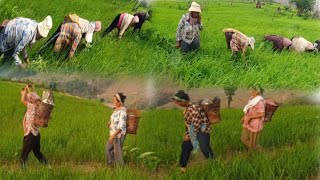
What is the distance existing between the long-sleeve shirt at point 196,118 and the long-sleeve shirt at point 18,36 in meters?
1.87

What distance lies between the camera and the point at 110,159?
7016mm

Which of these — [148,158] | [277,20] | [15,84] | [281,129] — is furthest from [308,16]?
[15,84]

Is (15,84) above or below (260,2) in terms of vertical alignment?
below

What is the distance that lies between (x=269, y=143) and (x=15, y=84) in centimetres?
260

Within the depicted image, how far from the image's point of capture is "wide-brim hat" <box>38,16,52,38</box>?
774cm

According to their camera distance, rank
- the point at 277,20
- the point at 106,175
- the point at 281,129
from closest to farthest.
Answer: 1. the point at 106,175
2. the point at 281,129
3. the point at 277,20

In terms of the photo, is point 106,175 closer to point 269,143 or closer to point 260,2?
point 269,143

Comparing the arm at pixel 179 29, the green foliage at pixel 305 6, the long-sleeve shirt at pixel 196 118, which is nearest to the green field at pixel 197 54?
the arm at pixel 179 29

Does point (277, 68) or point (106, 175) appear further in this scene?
point (277, 68)

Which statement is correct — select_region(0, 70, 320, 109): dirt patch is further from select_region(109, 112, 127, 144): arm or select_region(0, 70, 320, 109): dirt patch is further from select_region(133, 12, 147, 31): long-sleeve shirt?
select_region(133, 12, 147, 31): long-sleeve shirt

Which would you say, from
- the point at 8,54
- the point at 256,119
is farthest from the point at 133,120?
the point at 8,54

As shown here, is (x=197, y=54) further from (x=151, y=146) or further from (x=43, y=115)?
(x=43, y=115)

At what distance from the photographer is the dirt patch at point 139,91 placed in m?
7.07

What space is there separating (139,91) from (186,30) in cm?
80
